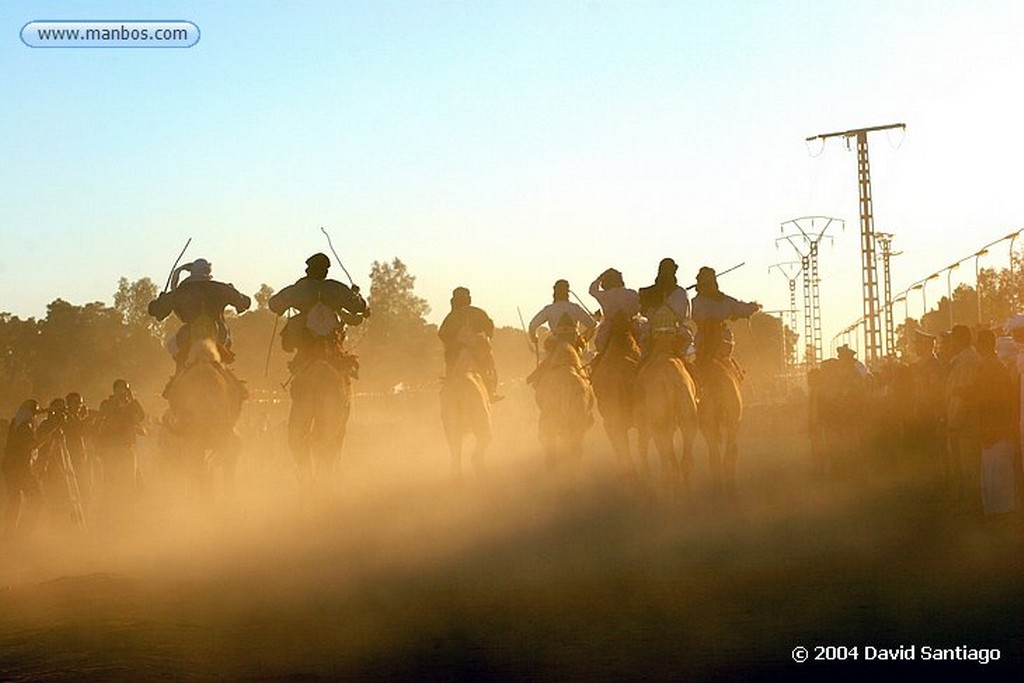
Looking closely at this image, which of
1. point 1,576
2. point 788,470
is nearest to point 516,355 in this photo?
point 788,470

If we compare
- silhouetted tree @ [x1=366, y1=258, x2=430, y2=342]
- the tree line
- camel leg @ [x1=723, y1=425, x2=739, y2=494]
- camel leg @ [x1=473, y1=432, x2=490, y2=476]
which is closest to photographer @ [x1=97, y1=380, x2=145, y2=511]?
camel leg @ [x1=473, y1=432, x2=490, y2=476]

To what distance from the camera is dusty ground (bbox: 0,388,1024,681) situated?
1025cm

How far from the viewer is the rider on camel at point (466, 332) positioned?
2483 centimetres

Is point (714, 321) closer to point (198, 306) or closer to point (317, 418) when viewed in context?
point (317, 418)

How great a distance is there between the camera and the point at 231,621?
12289mm

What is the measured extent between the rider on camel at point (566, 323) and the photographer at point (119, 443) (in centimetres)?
619

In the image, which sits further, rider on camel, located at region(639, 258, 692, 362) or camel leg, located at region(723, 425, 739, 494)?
camel leg, located at region(723, 425, 739, 494)

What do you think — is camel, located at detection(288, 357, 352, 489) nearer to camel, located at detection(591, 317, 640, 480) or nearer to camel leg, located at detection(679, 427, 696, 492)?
camel, located at detection(591, 317, 640, 480)

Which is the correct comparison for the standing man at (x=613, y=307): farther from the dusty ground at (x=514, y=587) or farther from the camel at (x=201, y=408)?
the camel at (x=201, y=408)

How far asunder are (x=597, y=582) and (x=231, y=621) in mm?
2671

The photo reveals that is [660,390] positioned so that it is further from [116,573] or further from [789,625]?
[789,625]

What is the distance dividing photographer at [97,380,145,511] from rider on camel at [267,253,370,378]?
608 centimetres

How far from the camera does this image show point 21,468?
22.1 meters

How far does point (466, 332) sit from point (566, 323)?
147 cm
